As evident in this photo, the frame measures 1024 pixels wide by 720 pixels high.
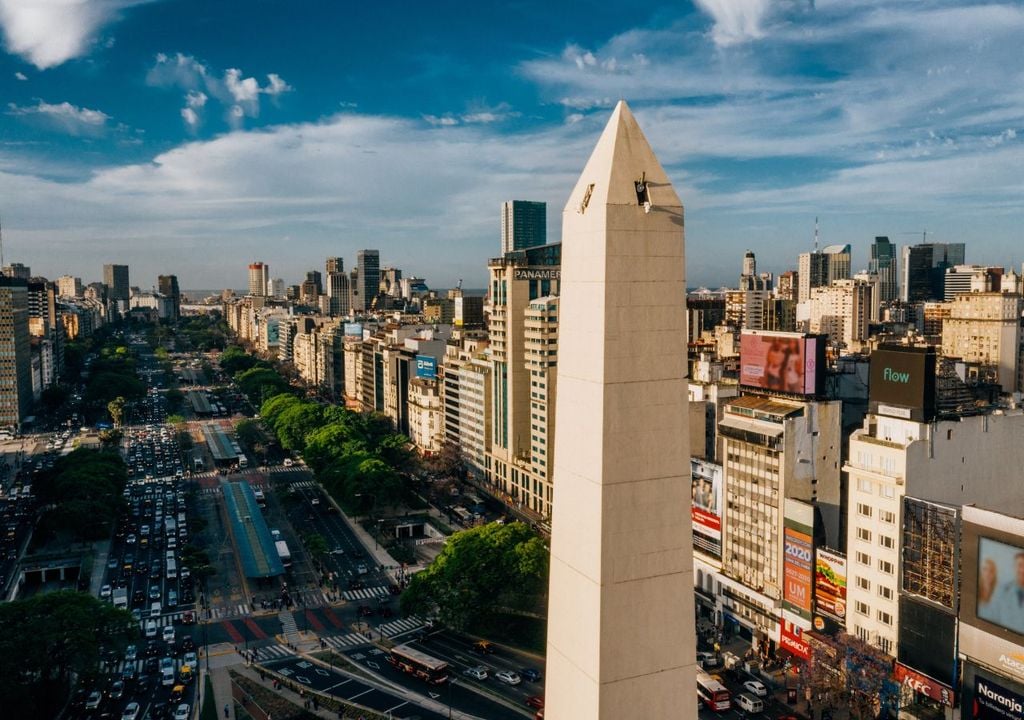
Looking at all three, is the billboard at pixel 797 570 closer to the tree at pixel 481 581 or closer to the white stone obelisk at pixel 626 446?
the tree at pixel 481 581

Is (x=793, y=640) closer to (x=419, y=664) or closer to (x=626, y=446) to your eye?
(x=419, y=664)

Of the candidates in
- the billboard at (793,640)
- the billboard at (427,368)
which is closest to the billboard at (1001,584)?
the billboard at (793,640)

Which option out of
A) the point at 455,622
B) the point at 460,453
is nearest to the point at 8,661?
the point at 455,622

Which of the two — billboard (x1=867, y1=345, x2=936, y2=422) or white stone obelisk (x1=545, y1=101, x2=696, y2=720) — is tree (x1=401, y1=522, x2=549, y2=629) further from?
white stone obelisk (x1=545, y1=101, x2=696, y2=720)

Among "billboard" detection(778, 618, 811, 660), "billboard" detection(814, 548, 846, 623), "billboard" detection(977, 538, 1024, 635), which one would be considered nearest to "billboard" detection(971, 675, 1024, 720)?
"billboard" detection(977, 538, 1024, 635)

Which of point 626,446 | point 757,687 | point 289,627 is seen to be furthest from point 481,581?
point 626,446

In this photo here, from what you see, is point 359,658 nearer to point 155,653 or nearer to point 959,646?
point 155,653
